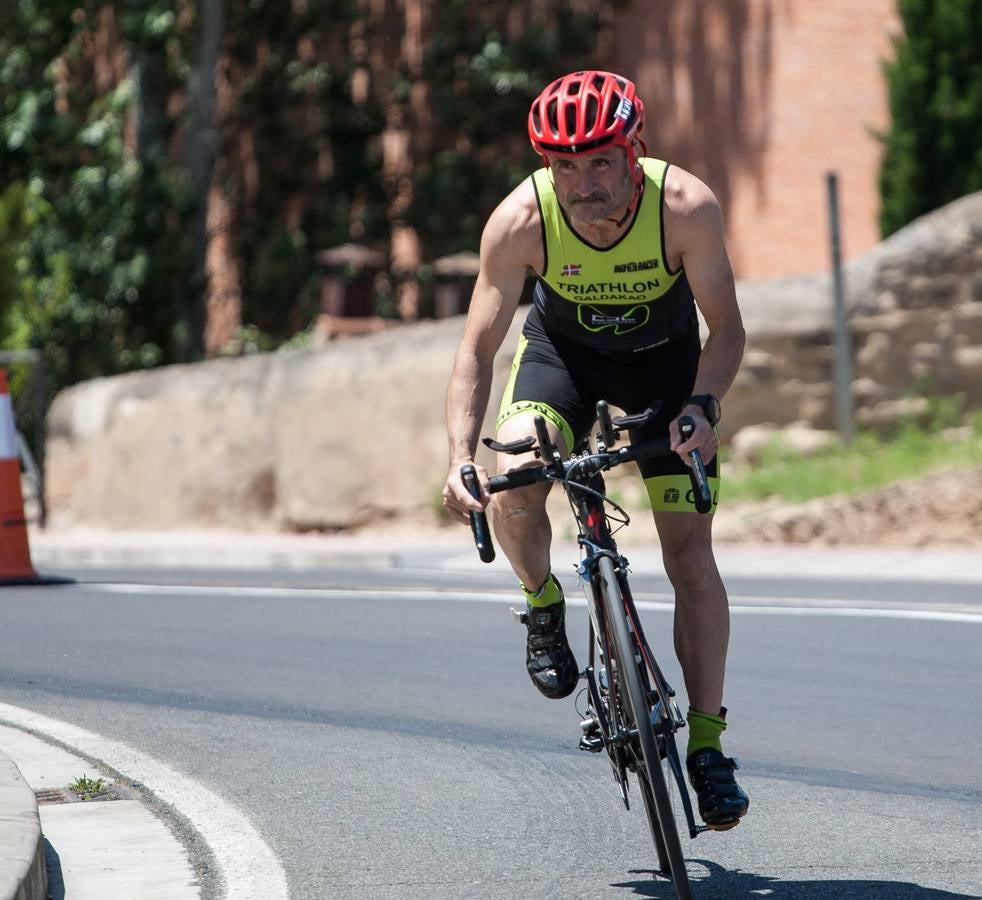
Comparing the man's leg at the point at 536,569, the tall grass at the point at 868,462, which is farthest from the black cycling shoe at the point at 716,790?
the tall grass at the point at 868,462

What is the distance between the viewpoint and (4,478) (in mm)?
11758

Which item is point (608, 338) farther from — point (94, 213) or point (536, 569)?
point (94, 213)

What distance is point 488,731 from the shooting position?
706 cm

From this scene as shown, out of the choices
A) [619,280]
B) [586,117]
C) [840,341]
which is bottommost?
[619,280]

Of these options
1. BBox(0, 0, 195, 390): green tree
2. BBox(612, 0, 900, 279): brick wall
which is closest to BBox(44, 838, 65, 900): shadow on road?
BBox(0, 0, 195, 390): green tree

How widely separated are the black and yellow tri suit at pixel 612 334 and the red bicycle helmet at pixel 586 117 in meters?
0.17

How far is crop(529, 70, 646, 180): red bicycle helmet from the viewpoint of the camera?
4.89m

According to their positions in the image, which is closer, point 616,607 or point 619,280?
point 616,607

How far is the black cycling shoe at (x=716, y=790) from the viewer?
16.2ft

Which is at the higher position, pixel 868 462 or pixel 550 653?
pixel 868 462

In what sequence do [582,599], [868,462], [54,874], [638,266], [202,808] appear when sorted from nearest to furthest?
1. [54,874]
2. [638,266]
3. [202,808]
4. [582,599]
5. [868,462]

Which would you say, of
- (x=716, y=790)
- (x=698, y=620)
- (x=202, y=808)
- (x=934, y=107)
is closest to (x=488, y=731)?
(x=202, y=808)

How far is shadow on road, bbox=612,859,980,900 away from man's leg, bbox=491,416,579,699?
612 millimetres

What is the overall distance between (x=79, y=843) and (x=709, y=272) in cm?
228
